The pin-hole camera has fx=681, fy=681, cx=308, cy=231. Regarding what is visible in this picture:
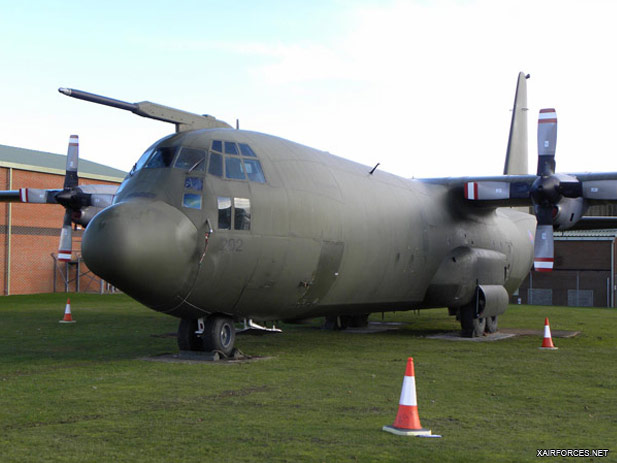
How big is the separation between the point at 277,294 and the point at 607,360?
706 centimetres

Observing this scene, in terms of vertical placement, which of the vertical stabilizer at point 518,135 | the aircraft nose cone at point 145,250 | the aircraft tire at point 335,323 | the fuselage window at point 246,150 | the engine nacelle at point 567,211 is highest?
the vertical stabilizer at point 518,135

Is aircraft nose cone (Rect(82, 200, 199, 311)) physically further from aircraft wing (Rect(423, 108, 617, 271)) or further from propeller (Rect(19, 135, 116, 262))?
aircraft wing (Rect(423, 108, 617, 271))

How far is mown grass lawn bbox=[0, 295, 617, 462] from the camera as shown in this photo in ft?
22.3

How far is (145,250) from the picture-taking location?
36.4ft

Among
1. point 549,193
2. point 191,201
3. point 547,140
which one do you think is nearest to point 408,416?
point 191,201

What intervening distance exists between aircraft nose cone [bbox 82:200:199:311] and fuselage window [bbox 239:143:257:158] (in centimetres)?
214

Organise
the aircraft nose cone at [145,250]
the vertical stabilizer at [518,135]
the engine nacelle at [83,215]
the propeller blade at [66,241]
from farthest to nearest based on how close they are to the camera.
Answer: the vertical stabilizer at [518,135]
the propeller blade at [66,241]
the engine nacelle at [83,215]
the aircraft nose cone at [145,250]

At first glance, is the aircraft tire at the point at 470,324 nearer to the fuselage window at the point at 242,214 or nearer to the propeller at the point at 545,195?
the propeller at the point at 545,195

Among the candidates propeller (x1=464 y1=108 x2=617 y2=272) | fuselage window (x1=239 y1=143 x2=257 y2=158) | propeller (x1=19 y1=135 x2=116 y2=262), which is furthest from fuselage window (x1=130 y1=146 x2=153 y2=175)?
propeller (x1=464 y1=108 x2=617 y2=272)

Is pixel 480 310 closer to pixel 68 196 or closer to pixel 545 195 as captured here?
pixel 545 195

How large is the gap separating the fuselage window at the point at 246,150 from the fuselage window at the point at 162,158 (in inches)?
51.0

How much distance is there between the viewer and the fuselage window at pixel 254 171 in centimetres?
1307

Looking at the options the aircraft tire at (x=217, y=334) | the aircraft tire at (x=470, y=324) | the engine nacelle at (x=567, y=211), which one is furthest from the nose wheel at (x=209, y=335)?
the engine nacelle at (x=567, y=211)

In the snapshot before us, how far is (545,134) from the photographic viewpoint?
18.3 metres
